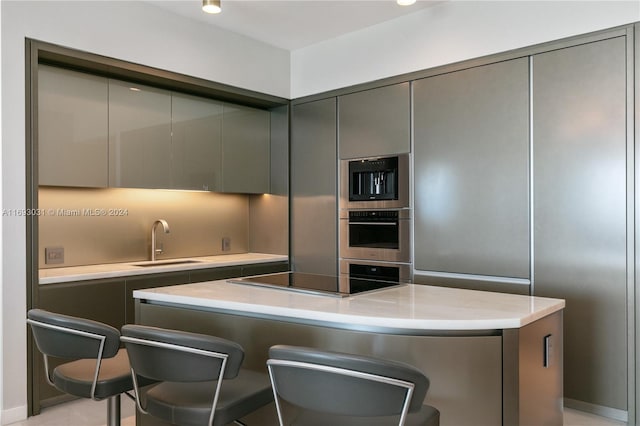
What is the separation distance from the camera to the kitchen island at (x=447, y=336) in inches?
68.2

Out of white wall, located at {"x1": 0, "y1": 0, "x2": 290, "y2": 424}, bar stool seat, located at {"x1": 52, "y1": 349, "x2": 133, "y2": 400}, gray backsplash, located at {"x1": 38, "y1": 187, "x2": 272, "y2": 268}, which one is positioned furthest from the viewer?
gray backsplash, located at {"x1": 38, "y1": 187, "x2": 272, "y2": 268}

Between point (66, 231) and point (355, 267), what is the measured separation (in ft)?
7.51

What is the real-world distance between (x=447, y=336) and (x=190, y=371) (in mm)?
895

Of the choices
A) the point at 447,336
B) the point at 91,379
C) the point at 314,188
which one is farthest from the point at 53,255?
the point at 447,336

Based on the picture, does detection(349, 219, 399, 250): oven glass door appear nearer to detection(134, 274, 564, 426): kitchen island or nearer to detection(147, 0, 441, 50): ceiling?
detection(147, 0, 441, 50): ceiling

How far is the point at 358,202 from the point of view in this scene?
417 centimetres

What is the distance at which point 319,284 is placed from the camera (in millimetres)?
2486

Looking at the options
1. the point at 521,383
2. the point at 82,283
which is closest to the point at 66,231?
the point at 82,283

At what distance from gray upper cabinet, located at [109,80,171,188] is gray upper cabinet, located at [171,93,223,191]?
0.26 feet

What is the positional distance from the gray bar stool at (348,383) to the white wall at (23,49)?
222 cm

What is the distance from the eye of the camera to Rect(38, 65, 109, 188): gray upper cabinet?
10.5 feet

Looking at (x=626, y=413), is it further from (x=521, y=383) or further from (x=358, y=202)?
(x=358, y=202)

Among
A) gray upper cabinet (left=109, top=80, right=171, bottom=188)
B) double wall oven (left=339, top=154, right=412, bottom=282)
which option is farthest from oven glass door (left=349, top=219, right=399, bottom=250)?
gray upper cabinet (left=109, top=80, right=171, bottom=188)

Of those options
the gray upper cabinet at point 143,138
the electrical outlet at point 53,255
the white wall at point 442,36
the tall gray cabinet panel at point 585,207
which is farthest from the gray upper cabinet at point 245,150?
the tall gray cabinet panel at point 585,207
